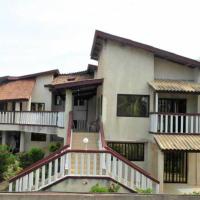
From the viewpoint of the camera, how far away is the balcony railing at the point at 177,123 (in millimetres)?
16328

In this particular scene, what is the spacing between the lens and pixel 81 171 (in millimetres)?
12023

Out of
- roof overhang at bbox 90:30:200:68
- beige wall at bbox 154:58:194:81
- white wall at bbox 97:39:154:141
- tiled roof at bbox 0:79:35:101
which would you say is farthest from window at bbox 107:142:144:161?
tiled roof at bbox 0:79:35:101

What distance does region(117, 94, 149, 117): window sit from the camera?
58.4 ft

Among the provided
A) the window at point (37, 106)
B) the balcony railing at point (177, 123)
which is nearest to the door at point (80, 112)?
the window at point (37, 106)

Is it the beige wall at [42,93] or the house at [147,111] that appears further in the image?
the beige wall at [42,93]

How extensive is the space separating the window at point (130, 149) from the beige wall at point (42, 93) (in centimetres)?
1067

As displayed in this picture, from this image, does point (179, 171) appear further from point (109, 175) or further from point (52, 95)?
point (52, 95)

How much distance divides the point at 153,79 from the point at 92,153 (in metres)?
7.28

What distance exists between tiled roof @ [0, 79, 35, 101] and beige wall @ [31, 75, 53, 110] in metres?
0.50

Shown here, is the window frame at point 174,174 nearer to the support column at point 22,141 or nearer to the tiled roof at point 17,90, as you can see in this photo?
the tiled roof at point 17,90

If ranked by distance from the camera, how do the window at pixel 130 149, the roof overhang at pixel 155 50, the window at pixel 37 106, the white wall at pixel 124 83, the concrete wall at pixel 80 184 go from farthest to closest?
the window at pixel 37 106
the window at pixel 130 149
the white wall at pixel 124 83
the roof overhang at pixel 155 50
the concrete wall at pixel 80 184

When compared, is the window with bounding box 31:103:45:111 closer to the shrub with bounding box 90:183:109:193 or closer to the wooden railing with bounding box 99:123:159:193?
the wooden railing with bounding box 99:123:159:193

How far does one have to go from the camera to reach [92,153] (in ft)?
40.2

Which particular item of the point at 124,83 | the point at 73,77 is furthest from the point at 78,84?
the point at 73,77
